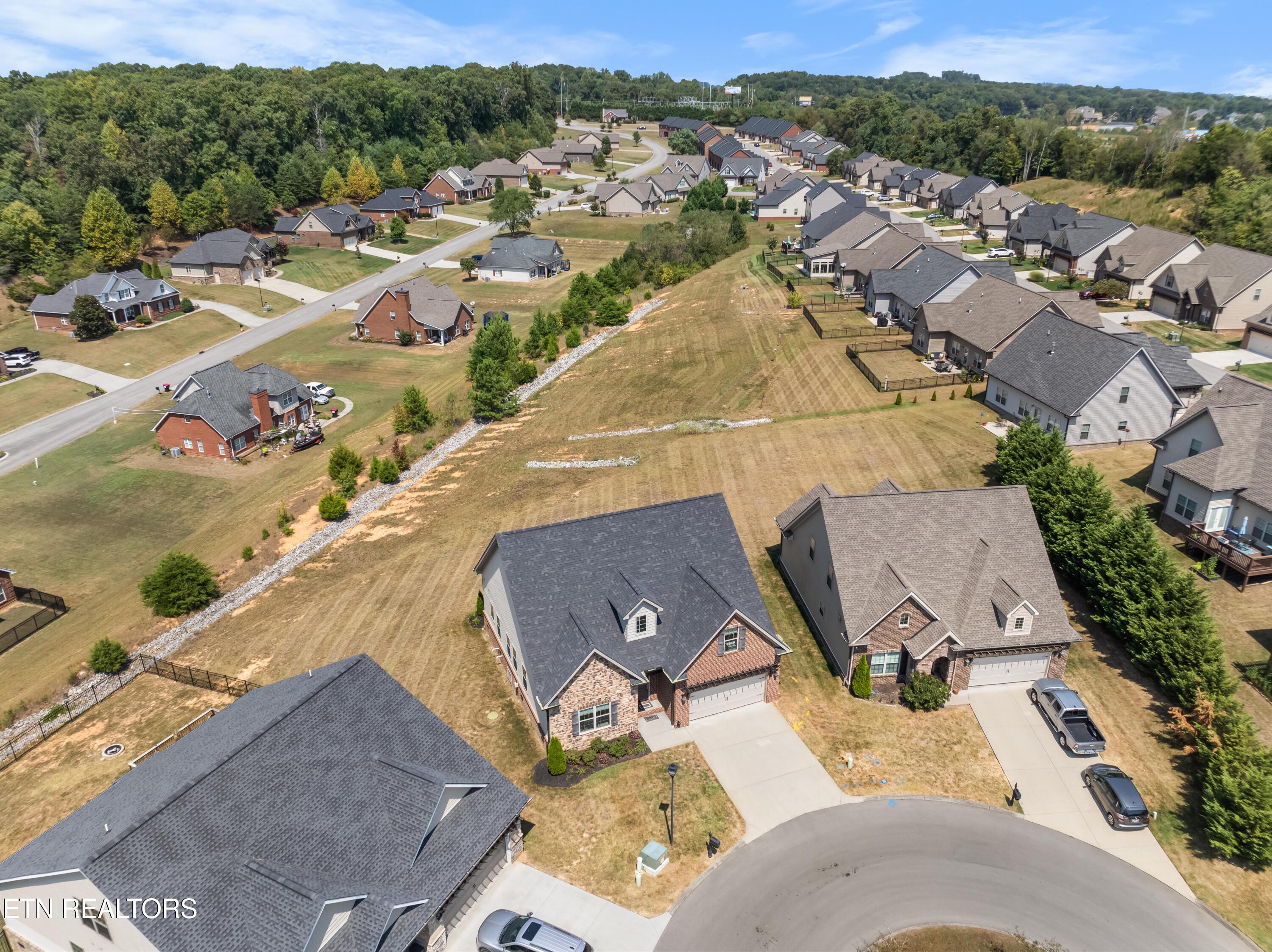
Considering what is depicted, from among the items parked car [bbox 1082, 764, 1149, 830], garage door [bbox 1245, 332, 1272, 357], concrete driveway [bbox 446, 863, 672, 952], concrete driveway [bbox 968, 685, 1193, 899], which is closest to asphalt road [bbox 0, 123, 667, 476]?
concrete driveway [bbox 446, 863, 672, 952]

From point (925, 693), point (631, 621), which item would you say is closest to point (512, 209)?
point (631, 621)

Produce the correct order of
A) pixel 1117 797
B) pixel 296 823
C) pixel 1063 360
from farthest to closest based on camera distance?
pixel 1063 360 → pixel 1117 797 → pixel 296 823

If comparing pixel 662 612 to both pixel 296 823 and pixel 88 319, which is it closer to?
pixel 296 823

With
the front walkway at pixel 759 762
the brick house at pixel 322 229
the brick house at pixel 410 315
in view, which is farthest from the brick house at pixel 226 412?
the brick house at pixel 322 229

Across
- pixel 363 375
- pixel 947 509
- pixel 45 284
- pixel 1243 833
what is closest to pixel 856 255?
pixel 363 375

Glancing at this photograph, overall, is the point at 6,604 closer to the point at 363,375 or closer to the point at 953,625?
the point at 363,375

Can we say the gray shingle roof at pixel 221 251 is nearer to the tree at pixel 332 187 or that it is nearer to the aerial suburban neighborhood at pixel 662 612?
the aerial suburban neighborhood at pixel 662 612
